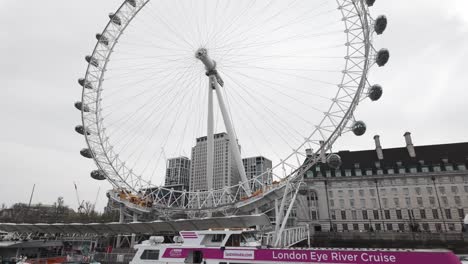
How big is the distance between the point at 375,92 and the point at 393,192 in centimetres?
5188

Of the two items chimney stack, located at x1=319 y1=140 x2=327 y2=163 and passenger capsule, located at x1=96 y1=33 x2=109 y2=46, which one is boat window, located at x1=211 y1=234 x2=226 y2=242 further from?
passenger capsule, located at x1=96 y1=33 x2=109 y2=46

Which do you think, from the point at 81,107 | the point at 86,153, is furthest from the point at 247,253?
the point at 81,107

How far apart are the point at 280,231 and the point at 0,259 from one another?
40001 mm

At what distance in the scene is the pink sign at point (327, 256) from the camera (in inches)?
519

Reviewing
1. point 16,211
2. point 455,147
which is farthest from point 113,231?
point 16,211

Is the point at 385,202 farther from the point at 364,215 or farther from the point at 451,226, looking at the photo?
the point at 451,226

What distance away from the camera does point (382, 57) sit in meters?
26.5

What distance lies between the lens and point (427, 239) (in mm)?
45438

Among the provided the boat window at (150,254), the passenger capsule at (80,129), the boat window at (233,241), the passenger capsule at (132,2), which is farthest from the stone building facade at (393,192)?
the passenger capsule at (132,2)

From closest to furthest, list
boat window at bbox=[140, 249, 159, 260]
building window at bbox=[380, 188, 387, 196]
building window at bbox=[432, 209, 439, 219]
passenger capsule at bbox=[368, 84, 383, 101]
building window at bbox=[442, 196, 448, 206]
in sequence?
boat window at bbox=[140, 249, 159, 260], passenger capsule at bbox=[368, 84, 383, 101], building window at bbox=[432, 209, 439, 219], building window at bbox=[442, 196, 448, 206], building window at bbox=[380, 188, 387, 196]

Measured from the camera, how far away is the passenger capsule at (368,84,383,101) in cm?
2697

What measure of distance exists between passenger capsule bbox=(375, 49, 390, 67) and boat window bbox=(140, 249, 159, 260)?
26.2 metres

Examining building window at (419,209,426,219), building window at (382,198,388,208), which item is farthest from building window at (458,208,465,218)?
building window at (382,198,388,208)

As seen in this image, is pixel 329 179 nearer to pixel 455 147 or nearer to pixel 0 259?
pixel 455 147
